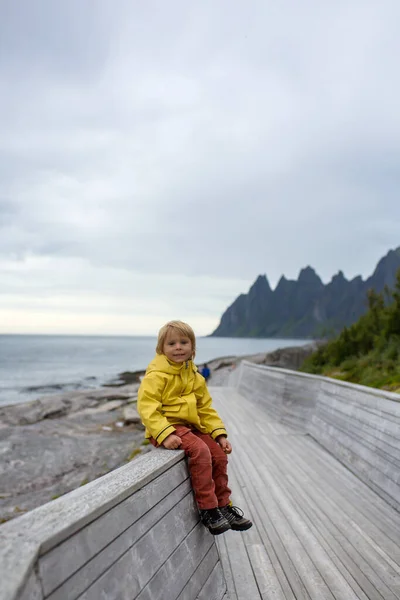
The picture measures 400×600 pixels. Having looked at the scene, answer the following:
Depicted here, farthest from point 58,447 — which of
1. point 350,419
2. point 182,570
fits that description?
point 182,570

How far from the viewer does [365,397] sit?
19.4 feet

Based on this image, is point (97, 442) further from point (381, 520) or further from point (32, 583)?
point (32, 583)

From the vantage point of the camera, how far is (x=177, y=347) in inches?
130

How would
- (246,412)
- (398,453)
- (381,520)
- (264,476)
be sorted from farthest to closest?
(246,412)
(264,476)
(398,453)
(381,520)

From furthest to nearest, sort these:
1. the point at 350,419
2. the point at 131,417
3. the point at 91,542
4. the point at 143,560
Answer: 1. the point at 131,417
2. the point at 350,419
3. the point at 143,560
4. the point at 91,542

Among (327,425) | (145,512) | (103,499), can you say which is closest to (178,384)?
(145,512)

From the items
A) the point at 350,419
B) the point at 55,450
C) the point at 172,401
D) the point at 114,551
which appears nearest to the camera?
the point at 114,551

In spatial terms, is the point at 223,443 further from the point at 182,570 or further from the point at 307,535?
the point at 307,535

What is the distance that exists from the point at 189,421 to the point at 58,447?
960 cm

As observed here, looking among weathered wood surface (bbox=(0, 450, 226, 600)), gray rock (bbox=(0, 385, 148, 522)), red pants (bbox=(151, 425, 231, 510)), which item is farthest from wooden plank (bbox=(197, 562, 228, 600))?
gray rock (bbox=(0, 385, 148, 522))

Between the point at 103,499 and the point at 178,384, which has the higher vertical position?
the point at 178,384

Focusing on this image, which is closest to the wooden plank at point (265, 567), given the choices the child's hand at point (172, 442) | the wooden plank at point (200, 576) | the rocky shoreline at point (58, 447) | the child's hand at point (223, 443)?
the wooden plank at point (200, 576)

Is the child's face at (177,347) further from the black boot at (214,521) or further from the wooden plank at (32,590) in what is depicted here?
the wooden plank at (32,590)

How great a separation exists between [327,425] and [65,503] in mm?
6146
